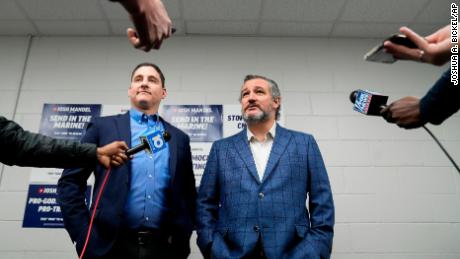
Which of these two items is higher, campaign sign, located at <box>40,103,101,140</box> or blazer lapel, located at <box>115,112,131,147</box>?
campaign sign, located at <box>40,103,101,140</box>

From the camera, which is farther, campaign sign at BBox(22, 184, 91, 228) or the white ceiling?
the white ceiling

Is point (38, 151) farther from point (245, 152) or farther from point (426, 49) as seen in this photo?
point (426, 49)

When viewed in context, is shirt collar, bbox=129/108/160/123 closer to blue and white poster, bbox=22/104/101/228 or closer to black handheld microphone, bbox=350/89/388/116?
blue and white poster, bbox=22/104/101/228

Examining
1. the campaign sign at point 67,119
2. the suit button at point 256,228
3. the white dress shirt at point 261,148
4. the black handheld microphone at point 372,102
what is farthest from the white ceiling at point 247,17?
the suit button at point 256,228

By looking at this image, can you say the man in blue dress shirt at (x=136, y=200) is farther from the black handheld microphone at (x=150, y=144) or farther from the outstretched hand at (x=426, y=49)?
the outstretched hand at (x=426, y=49)

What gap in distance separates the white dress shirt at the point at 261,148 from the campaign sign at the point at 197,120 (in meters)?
0.77

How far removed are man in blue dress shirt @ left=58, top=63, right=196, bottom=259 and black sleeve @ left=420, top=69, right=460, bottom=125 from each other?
3.08ft

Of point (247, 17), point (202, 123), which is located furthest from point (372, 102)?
point (247, 17)

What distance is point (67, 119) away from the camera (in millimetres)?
2596

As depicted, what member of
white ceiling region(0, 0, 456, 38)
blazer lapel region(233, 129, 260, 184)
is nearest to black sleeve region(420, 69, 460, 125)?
blazer lapel region(233, 129, 260, 184)

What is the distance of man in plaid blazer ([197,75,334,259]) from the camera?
4.60 feet

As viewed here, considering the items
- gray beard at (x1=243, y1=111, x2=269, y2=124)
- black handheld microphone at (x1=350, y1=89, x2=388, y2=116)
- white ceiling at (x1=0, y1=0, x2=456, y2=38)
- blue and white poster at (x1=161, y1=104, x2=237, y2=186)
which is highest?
white ceiling at (x1=0, y1=0, x2=456, y2=38)

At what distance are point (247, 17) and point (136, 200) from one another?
6.03 feet

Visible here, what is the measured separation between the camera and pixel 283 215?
1454 mm
